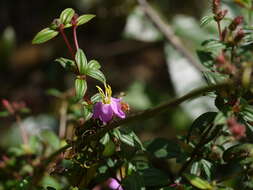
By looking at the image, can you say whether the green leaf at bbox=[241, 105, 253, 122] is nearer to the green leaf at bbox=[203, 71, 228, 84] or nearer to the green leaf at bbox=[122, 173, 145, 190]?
the green leaf at bbox=[203, 71, 228, 84]

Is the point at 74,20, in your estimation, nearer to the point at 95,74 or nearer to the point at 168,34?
the point at 95,74

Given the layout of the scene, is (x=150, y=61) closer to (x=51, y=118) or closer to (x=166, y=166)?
(x=51, y=118)

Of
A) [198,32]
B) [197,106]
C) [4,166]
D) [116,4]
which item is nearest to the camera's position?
[4,166]

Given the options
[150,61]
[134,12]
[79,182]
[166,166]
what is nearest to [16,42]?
[150,61]

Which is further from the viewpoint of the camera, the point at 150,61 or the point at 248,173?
the point at 150,61

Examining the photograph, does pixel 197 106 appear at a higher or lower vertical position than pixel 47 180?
lower
